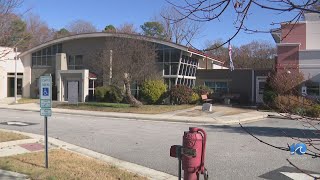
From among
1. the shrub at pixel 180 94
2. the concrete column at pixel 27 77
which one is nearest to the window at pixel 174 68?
the shrub at pixel 180 94

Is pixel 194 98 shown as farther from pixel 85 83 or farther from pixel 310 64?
pixel 85 83

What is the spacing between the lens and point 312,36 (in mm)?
33469

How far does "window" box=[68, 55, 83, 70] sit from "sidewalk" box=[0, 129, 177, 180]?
29.4 m

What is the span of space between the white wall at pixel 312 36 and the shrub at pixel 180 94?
10324 mm

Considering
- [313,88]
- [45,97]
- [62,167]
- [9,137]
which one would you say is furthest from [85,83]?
[62,167]

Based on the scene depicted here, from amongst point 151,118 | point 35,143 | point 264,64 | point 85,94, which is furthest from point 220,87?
point 35,143

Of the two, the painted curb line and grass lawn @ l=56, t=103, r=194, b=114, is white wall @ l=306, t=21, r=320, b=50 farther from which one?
the painted curb line

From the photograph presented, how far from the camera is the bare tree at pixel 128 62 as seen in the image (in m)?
32.9

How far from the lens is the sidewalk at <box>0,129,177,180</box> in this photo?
8.78 m

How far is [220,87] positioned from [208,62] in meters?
8.61

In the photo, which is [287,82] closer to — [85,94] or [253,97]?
[253,97]

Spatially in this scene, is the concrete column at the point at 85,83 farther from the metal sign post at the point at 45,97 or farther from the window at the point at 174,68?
the metal sign post at the point at 45,97

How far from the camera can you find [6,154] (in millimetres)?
10922

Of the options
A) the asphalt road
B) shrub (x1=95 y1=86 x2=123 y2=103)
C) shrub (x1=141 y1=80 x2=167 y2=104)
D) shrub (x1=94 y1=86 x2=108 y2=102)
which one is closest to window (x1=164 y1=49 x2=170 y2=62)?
shrub (x1=141 y1=80 x2=167 y2=104)
